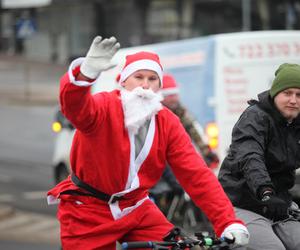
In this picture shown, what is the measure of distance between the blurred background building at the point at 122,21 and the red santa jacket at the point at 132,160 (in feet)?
95.2

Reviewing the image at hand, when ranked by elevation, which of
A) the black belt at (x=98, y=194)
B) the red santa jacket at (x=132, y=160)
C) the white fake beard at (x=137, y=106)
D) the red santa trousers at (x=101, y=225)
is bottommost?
the red santa trousers at (x=101, y=225)

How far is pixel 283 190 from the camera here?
15.7 ft

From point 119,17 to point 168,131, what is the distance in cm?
3579

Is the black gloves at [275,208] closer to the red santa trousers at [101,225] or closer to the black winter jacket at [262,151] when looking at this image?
the black winter jacket at [262,151]

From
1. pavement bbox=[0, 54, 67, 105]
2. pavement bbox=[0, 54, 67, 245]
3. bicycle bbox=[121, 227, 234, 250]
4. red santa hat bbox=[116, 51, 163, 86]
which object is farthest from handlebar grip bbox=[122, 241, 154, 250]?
pavement bbox=[0, 54, 67, 105]

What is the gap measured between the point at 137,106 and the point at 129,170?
1.13 feet

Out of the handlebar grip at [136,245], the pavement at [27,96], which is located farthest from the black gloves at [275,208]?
the pavement at [27,96]

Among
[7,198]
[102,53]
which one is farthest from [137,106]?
[7,198]

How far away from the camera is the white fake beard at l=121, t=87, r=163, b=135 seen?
14.5 ft

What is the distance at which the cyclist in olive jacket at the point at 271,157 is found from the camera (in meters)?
4.55

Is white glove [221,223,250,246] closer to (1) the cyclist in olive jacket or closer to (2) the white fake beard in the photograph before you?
(1) the cyclist in olive jacket

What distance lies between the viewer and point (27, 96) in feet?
95.1

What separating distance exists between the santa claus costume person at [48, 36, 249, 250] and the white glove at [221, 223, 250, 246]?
0.13 feet

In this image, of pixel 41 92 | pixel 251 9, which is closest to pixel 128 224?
pixel 41 92
